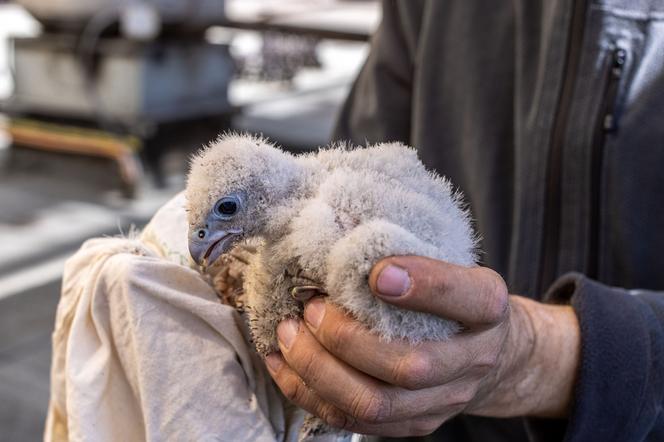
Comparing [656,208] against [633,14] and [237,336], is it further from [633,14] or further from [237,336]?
[237,336]

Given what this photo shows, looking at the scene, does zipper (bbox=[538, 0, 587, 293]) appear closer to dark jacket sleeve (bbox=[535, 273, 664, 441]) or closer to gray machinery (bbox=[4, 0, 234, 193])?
dark jacket sleeve (bbox=[535, 273, 664, 441])

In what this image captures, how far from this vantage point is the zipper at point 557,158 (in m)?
0.81

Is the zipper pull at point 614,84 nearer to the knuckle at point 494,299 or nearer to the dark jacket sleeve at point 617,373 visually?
the dark jacket sleeve at point 617,373

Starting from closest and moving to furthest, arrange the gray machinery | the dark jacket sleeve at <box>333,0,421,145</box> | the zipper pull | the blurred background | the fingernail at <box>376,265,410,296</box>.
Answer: the fingernail at <box>376,265,410,296</box> < the zipper pull < the dark jacket sleeve at <box>333,0,421,145</box> < the blurred background < the gray machinery

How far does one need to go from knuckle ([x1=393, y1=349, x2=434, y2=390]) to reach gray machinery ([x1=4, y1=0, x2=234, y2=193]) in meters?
2.65

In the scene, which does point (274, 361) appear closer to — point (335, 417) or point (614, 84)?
point (335, 417)

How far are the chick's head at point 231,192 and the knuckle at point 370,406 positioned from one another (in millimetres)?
137

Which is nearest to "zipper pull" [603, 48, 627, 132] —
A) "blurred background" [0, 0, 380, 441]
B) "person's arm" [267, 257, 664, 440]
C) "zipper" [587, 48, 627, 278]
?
"zipper" [587, 48, 627, 278]

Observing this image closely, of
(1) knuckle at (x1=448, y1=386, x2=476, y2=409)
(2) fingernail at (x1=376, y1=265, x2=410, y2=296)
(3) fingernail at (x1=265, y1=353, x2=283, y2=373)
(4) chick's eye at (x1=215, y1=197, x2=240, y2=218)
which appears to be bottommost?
(1) knuckle at (x1=448, y1=386, x2=476, y2=409)

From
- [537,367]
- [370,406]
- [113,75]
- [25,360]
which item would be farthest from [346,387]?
[113,75]

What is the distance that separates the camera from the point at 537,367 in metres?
0.68

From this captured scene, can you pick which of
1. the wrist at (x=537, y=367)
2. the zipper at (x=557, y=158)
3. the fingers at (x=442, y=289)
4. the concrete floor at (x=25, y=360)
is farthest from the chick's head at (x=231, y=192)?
the concrete floor at (x=25, y=360)

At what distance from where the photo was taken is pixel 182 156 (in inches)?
135

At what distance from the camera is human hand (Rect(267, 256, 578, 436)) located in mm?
479
